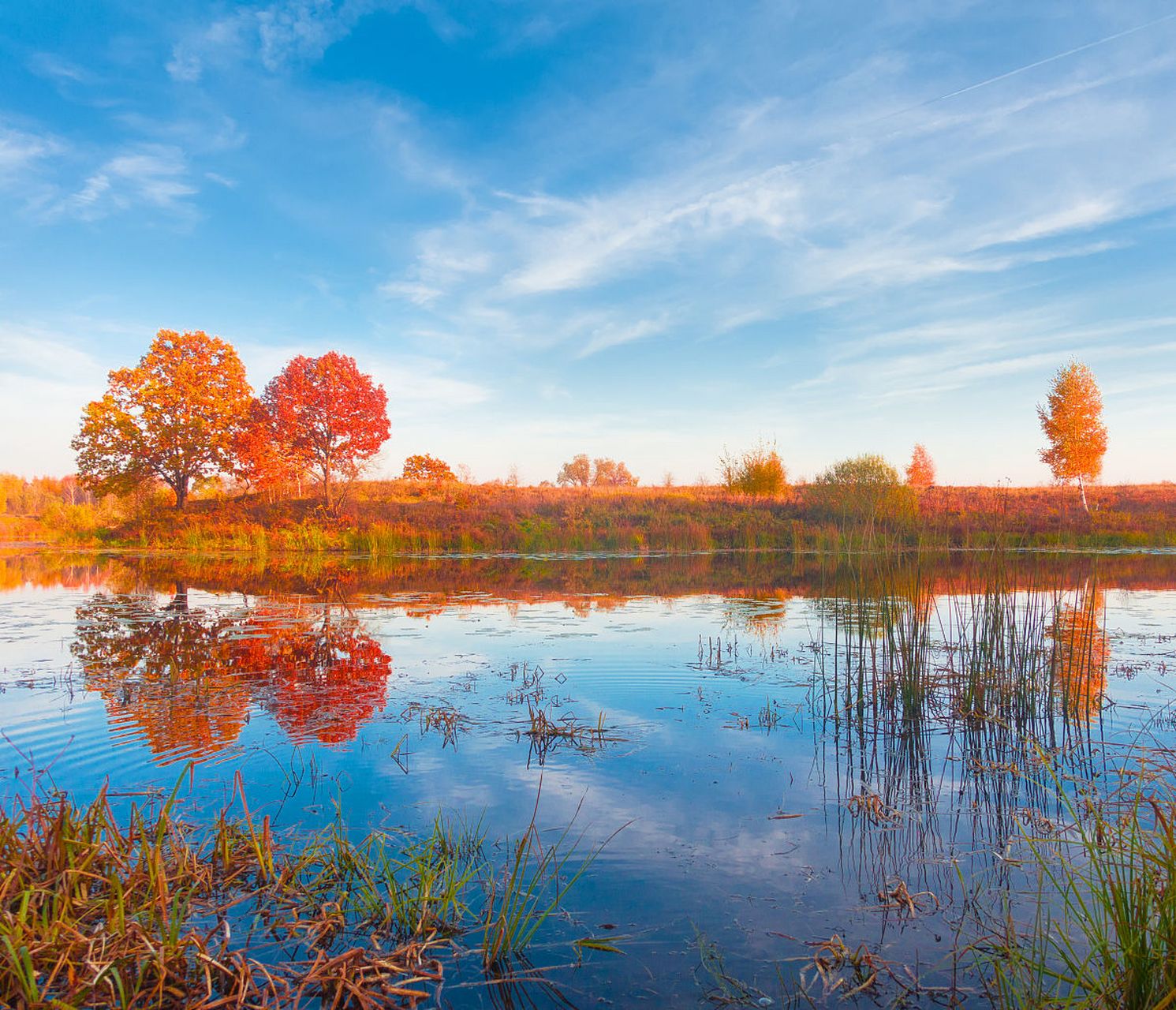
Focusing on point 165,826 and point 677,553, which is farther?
point 677,553

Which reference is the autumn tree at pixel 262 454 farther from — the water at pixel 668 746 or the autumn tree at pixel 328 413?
the water at pixel 668 746

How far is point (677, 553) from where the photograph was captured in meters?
26.8

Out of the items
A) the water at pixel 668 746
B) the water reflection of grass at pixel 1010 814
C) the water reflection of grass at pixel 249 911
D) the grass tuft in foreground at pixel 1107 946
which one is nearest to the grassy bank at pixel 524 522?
the water at pixel 668 746

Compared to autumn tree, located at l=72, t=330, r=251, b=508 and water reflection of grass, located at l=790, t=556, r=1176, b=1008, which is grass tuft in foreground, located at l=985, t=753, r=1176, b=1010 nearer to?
water reflection of grass, located at l=790, t=556, r=1176, b=1008

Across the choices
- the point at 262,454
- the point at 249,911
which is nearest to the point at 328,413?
the point at 262,454

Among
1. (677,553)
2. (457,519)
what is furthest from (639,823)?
(457,519)

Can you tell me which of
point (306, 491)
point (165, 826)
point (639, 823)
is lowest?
point (639, 823)

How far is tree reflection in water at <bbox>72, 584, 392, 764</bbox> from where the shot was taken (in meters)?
5.84

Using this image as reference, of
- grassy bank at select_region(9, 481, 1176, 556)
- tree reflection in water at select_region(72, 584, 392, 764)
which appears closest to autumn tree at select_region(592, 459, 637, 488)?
grassy bank at select_region(9, 481, 1176, 556)

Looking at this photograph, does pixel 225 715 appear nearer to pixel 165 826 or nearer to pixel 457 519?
pixel 165 826

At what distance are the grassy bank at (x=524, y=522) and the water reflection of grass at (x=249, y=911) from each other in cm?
2258

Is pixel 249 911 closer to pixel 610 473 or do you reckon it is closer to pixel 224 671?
pixel 224 671

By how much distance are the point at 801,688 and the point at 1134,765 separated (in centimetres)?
285

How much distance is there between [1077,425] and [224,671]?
4314 cm
